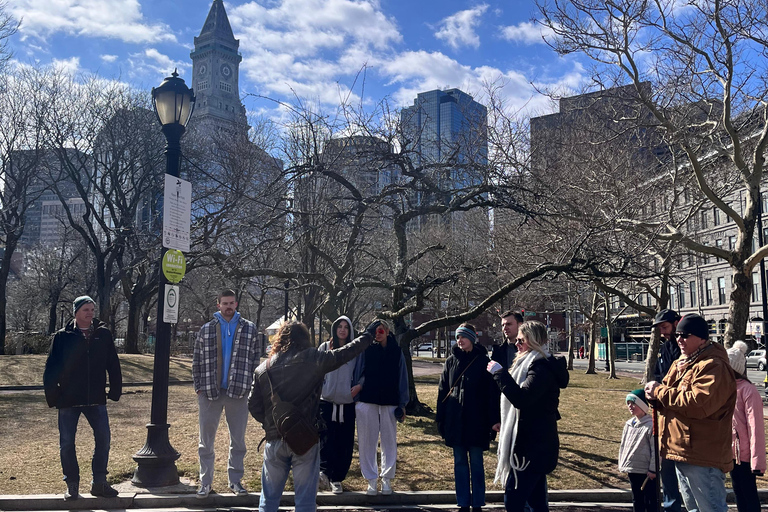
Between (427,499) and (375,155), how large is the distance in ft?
24.3

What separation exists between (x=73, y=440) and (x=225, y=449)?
2936 mm

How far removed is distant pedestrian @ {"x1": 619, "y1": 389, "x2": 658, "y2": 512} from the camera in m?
5.59

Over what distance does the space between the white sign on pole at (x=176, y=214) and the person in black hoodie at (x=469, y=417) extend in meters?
3.89

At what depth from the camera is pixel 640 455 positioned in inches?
221

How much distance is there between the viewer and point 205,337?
6.97m

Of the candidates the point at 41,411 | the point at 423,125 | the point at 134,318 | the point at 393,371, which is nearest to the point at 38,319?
the point at 134,318

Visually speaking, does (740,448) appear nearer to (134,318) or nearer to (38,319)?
(134,318)

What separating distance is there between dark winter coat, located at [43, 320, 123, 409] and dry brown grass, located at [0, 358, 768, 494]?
3.94 ft


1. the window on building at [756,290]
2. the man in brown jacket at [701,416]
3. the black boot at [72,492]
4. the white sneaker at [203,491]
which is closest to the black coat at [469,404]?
the man in brown jacket at [701,416]

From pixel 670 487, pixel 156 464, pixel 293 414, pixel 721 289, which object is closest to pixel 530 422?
pixel 670 487

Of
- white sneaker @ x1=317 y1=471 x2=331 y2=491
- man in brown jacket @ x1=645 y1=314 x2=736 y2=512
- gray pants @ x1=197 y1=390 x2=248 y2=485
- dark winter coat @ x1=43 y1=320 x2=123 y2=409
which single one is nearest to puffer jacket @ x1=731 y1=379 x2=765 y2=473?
man in brown jacket @ x1=645 y1=314 x2=736 y2=512

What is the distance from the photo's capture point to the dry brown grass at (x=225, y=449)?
24.5ft

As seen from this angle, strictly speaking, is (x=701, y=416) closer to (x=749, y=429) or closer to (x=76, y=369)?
(x=749, y=429)

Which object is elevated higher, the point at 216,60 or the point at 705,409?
the point at 216,60
